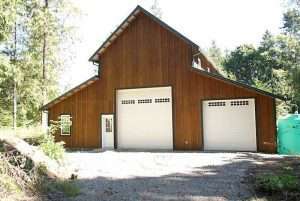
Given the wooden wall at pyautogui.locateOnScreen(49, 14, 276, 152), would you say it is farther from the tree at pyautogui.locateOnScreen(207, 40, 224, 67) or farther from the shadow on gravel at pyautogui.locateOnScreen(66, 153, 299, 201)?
the tree at pyautogui.locateOnScreen(207, 40, 224, 67)

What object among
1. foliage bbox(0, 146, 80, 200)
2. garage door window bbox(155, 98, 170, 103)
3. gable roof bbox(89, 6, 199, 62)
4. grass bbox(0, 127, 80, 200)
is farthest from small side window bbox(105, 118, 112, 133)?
foliage bbox(0, 146, 80, 200)

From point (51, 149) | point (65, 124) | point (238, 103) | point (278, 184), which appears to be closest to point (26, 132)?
point (65, 124)

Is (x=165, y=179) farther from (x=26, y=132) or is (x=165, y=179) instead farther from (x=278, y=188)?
(x=26, y=132)

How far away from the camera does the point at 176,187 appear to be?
26.7 ft

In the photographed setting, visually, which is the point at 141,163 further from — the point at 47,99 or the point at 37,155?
the point at 47,99

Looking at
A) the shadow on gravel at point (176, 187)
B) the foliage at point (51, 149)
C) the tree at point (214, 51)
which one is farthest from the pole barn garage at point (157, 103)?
the tree at point (214, 51)

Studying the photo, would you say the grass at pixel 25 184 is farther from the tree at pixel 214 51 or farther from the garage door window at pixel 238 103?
the tree at pixel 214 51

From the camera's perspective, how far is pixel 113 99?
66.2 feet

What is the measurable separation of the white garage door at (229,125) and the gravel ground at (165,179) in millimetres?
4278

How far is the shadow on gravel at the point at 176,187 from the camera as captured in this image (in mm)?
7209

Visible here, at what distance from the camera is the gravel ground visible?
24.1 feet

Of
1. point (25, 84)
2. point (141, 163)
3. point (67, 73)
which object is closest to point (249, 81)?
point (67, 73)

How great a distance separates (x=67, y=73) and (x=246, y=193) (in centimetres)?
2515

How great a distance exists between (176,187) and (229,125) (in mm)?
10220
